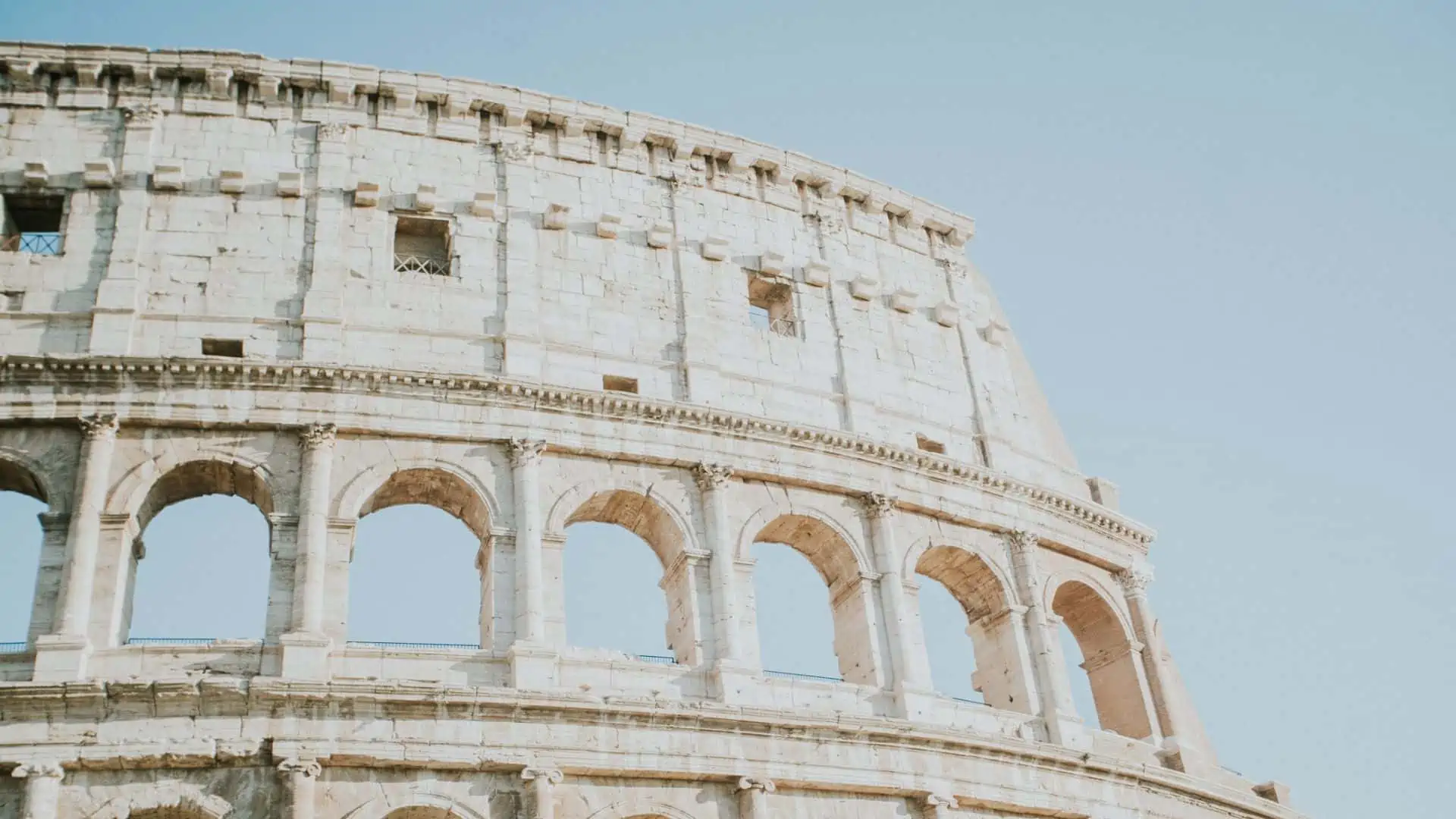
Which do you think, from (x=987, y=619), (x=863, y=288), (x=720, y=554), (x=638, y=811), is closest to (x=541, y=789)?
(x=638, y=811)

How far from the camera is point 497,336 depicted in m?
21.1

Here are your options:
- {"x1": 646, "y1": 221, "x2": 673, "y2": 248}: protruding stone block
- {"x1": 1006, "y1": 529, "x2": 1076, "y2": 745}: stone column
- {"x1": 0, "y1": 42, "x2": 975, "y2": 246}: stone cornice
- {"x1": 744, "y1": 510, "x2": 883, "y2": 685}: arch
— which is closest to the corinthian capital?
{"x1": 744, "y1": 510, "x2": 883, "y2": 685}: arch

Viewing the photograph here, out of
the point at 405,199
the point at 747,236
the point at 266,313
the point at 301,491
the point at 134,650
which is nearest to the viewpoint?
the point at 134,650

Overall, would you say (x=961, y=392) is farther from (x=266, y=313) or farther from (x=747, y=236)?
(x=266, y=313)

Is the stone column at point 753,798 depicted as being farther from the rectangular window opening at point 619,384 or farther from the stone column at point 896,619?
the rectangular window opening at point 619,384

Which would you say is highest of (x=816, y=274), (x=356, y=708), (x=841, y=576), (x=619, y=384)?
(x=816, y=274)

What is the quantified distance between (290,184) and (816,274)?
26.0ft

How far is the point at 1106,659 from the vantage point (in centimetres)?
2412

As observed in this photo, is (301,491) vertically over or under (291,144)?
under

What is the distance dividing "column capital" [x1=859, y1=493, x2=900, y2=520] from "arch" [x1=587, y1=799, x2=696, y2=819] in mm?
5489

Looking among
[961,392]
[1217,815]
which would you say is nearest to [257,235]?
[961,392]

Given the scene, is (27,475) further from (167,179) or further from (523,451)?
(523,451)

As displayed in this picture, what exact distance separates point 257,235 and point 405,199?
6.96 feet

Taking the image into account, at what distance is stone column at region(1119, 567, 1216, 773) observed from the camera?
75.7 ft
